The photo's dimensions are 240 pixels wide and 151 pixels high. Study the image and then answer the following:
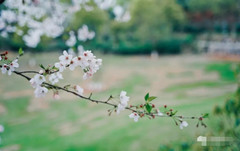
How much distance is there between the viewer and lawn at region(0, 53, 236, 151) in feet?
11.7

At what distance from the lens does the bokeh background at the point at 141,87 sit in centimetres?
338

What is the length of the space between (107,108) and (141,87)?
2.18 m

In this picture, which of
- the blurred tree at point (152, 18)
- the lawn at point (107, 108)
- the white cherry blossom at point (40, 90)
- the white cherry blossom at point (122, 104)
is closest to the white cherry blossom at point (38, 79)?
the white cherry blossom at point (40, 90)

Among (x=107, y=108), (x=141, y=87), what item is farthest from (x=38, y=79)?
(x=141, y=87)

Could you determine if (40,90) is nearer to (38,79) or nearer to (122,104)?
(38,79)

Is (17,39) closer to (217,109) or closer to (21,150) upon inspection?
(21,150)

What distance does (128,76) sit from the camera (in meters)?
8.76

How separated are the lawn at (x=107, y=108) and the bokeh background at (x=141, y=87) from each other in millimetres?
15

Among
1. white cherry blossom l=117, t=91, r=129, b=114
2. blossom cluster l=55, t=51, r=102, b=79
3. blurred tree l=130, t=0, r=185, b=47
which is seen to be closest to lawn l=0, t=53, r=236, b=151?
white cherry blossom l=117, t=91, r=129, b=114

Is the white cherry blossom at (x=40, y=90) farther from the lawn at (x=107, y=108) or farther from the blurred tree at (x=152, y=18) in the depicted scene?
the blurred tree at (x=152, y=18)

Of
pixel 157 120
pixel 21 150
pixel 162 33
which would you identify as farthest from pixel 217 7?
pixel 21 150

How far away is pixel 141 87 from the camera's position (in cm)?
723

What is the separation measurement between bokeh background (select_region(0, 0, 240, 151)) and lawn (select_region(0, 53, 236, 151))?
0.05 feet

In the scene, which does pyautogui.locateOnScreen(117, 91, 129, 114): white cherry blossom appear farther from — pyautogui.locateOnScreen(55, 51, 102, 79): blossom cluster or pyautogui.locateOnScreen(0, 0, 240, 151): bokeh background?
pyautogui.locateOnScreen(0, 0, 240, 151): bokeh background
